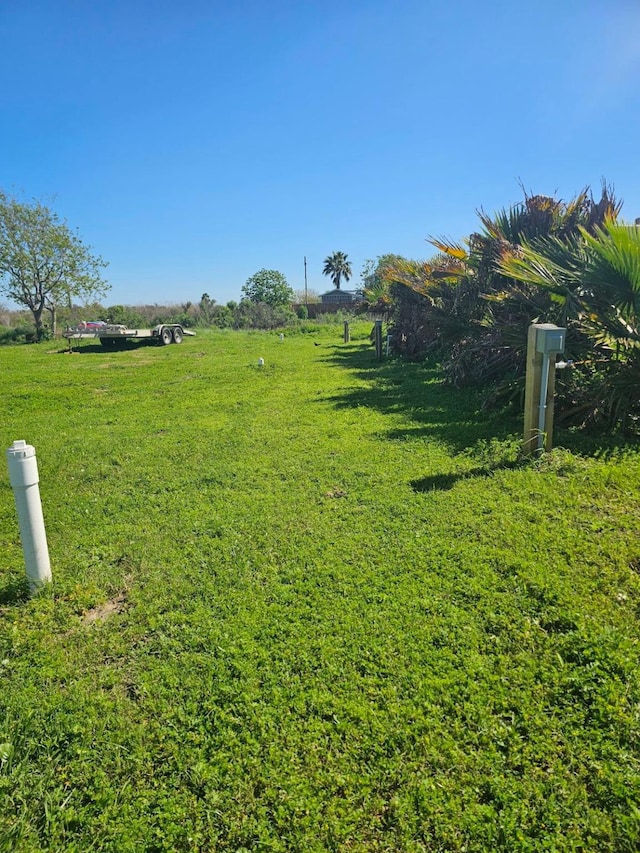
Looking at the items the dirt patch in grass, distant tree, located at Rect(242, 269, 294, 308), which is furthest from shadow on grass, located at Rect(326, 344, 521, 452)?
distant tree, located at Rect(242, 269, 294, 308)

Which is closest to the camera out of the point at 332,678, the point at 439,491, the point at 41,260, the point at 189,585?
the point at 332,678

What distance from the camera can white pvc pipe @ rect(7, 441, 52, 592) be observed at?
2564mm

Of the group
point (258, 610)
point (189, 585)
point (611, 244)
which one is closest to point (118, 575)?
point (189, 585)

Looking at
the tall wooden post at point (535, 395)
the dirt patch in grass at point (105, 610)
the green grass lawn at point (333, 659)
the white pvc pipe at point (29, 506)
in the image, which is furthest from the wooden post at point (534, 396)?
the white pvc pipe at point (29, 506)

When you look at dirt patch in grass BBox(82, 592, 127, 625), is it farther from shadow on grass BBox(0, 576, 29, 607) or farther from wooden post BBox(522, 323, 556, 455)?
wooden post BBox(522, 323, 556, 455)

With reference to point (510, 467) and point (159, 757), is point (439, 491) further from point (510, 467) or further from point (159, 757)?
point (159, 757)

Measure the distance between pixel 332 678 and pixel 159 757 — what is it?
0.69 m

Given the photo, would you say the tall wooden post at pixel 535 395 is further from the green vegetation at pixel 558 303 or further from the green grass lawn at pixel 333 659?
the green vegetation at pixel 558 303

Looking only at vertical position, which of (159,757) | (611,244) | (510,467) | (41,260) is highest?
(41,260)

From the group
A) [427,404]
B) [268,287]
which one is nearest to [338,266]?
[268,287]

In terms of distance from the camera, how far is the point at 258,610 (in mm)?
2510

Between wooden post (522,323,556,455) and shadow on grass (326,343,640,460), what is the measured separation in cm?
37

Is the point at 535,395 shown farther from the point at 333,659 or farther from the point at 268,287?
the point at 268,287

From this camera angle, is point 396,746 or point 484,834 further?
point 396,746
